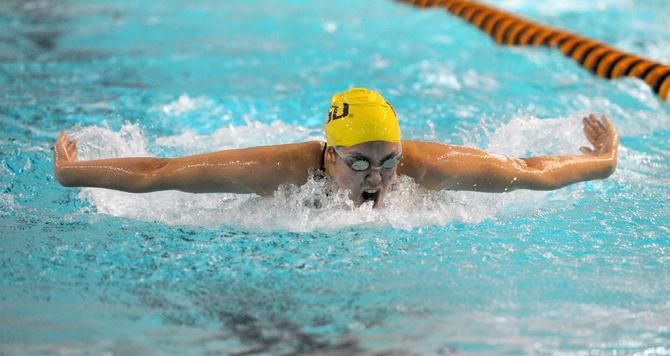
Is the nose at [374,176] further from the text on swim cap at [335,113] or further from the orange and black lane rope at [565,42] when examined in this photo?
the orange and black lane rope at [565,42]

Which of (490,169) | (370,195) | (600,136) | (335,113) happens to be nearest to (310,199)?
(370,195)

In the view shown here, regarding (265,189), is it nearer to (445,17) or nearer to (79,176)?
(79,176)

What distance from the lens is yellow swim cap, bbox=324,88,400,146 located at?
312 cm

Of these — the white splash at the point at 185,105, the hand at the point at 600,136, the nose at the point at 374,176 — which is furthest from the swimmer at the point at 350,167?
the white splash at the point at 185,105

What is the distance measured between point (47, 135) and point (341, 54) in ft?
9.78

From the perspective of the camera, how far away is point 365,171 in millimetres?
3143

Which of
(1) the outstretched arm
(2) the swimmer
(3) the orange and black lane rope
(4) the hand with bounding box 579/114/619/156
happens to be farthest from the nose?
(3) the orange and black lane rope

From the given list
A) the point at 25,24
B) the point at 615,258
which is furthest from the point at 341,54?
the point at 615,258

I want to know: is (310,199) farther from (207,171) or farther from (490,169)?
(490,169)

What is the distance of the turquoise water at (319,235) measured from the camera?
2.61m

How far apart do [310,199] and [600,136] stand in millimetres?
1440

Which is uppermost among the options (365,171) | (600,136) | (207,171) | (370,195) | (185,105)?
(185,105)

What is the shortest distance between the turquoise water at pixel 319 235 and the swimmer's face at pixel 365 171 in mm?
83

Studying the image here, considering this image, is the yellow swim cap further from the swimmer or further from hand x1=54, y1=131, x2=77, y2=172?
hand x1=54, y1=131, x2=77, y2=172
